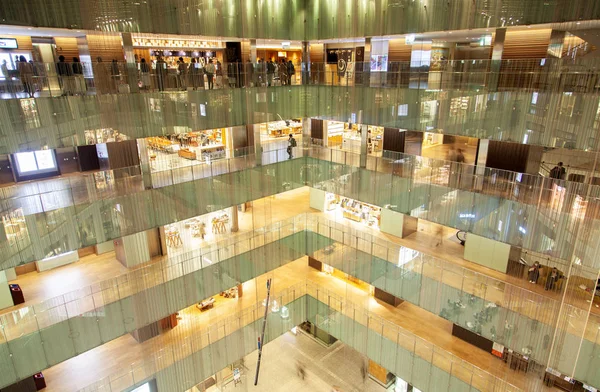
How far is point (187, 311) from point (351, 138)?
12.3 metres

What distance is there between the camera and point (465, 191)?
12.6 meters

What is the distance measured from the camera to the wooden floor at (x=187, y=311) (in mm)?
13219

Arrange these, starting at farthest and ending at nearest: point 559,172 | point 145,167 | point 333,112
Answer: point 333,112 < point 145,167 < point 559,172

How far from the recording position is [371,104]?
14.9m

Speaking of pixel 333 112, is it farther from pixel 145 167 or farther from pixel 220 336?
pixel 220 336

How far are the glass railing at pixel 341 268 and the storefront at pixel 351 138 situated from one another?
208 inches

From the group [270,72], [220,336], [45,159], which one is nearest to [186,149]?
[45,159]

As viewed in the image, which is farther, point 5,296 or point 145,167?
point 5,296

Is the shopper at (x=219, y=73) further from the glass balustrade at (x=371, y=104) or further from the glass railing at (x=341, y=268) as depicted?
the glass railing at (x=341, y=268)

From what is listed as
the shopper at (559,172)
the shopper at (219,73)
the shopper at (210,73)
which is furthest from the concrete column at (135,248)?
the shopper at (559,172)

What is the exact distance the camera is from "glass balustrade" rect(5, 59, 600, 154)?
33.1ft

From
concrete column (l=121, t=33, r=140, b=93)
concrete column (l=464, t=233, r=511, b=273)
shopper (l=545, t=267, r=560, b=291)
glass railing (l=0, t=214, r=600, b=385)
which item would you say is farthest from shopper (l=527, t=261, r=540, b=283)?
concrete column (l=121, t=33, r=140, b=93)

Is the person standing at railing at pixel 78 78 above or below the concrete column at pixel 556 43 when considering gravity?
below

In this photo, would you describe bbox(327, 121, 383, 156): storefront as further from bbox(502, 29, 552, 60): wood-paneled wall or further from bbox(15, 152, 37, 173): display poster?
bbox(15, 152, 37, 173): display poster
